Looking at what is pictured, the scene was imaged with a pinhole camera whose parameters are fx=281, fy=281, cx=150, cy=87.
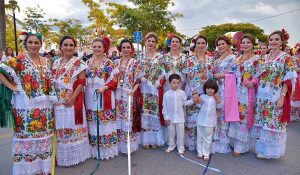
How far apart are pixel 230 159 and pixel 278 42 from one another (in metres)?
2.01

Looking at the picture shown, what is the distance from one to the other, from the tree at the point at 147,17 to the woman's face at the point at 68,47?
1740 cm

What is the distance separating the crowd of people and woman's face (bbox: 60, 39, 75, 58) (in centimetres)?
1

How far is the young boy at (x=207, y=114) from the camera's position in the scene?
4.53 meters

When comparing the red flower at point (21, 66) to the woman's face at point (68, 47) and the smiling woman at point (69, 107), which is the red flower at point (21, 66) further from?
the woman's face at point (68, 47)

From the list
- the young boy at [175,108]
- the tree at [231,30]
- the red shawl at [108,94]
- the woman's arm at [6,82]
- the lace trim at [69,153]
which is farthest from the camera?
the tree at [231,30]

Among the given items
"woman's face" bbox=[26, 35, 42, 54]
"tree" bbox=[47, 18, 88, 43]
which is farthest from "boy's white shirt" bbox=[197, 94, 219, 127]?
"tree" bbox=[47, 18, 88, 43]

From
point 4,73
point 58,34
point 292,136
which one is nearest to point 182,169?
point 4,73

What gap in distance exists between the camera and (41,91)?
3.50m

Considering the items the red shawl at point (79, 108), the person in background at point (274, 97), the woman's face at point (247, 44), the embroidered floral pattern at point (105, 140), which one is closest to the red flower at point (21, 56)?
the red shawl at point (79, 108)

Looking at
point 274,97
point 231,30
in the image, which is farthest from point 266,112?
point 231,30

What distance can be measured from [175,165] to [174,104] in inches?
38.7

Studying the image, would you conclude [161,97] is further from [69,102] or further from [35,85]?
[35,85]

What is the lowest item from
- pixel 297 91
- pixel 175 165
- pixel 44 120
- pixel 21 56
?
pixel 175 165

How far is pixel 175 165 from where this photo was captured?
4.34 metres
